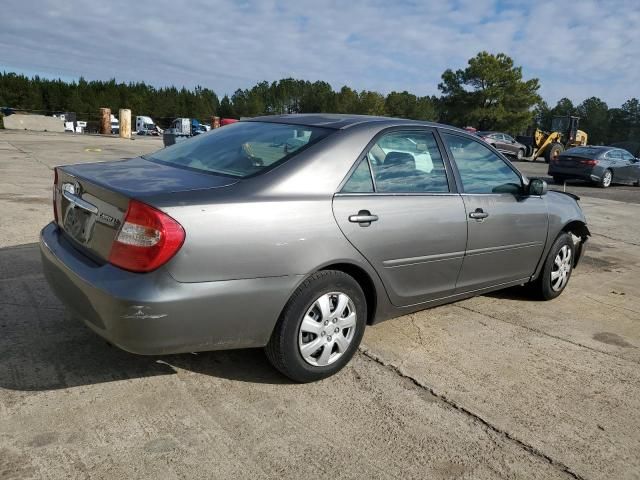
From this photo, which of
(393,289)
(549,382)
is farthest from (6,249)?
(549,382)

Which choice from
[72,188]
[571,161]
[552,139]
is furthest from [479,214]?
[552,139]

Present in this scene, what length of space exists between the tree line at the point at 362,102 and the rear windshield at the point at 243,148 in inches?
1993

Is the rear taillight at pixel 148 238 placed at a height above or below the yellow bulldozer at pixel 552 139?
below

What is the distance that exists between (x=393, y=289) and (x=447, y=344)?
0.72 metres

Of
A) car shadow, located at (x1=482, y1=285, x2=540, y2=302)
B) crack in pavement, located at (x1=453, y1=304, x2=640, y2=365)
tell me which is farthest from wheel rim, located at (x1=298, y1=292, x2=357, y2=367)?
car shadow, located at (x1=482, y1=285, x2=540, y2=302)

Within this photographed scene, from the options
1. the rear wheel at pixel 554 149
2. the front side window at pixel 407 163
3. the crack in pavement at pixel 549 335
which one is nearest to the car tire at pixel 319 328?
the front side window at pixel 407 163

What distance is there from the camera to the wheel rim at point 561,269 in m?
4.96

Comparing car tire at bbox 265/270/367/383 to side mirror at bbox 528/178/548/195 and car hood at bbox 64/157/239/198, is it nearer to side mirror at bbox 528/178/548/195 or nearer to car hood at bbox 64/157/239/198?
car hood at bbox 64/157/239/198

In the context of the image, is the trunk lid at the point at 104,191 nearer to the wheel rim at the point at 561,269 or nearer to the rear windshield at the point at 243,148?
the rear windshield at the point at 243,148

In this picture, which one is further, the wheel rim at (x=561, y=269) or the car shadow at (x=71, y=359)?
the wheel rim at (x=561, y=269)

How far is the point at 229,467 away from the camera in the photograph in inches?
93.9

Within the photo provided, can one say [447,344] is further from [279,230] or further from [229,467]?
[229,467]

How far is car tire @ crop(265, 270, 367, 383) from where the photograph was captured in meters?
2.95

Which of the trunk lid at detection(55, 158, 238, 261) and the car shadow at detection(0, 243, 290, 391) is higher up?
the trunk lid at detection(55, 158, 238, 261)
